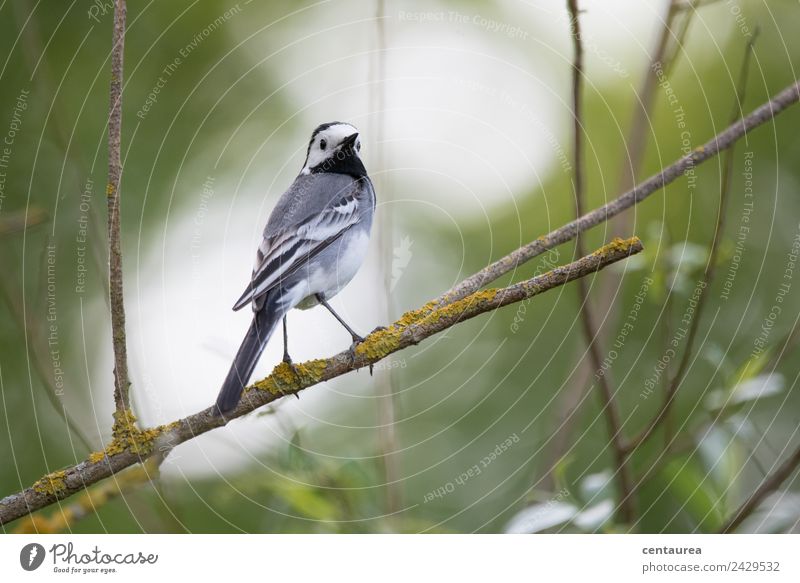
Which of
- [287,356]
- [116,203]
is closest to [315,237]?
[287,356]

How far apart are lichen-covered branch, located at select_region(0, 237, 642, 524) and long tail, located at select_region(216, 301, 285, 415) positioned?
0.02m

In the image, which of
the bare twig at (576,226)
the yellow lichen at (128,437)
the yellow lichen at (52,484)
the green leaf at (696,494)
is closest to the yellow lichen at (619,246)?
the bare twig at (576,226)

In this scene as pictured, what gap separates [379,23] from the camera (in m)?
1.52

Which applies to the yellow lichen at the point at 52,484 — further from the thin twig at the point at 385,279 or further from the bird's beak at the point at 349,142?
the bird's beak at the point at 349,142

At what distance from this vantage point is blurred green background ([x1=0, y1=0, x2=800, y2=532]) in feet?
4.52

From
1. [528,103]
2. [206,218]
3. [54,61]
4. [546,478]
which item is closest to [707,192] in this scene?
[528,103]

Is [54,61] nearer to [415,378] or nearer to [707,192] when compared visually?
[415,378]

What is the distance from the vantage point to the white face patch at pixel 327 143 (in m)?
1.54

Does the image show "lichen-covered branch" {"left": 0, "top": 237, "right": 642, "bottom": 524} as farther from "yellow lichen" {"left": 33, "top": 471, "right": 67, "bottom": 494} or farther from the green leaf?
the green leaf

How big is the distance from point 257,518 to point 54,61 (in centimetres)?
99

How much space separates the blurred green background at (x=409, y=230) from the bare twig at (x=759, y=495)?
9 cm

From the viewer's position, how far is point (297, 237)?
4.95ft
